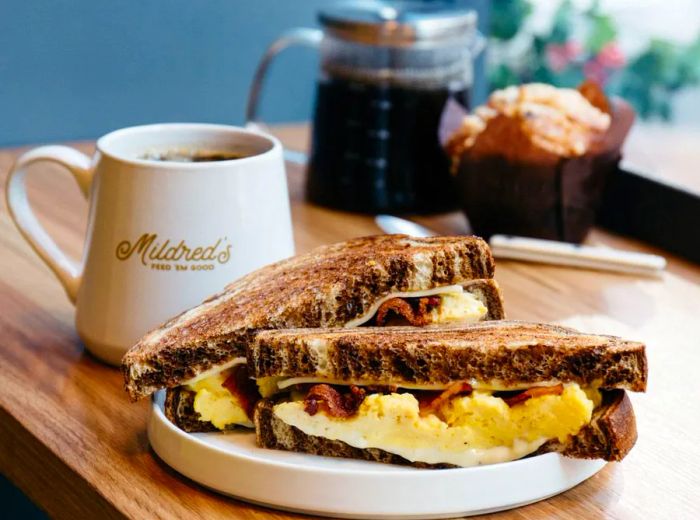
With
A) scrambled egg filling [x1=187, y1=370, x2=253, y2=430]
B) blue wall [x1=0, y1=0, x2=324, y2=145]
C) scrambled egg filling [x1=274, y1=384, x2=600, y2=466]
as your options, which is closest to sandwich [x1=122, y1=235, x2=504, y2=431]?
scrambled egg filling [x1=187, y1=370, x2=253, y2=430]

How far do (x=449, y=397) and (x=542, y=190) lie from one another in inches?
26.7

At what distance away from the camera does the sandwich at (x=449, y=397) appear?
73cm

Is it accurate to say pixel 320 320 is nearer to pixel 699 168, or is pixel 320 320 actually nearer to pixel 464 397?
pixel 464 397

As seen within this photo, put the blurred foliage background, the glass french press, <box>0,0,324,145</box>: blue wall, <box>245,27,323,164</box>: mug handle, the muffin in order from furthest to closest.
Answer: the blurred foliage background < <box>0,0,324,145</box>: blue wall < <box>245,27,323,164</box>: mug handle < the glass french press < the muffin

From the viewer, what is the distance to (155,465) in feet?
2.63

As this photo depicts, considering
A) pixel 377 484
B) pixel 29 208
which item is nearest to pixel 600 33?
pixel 29 208

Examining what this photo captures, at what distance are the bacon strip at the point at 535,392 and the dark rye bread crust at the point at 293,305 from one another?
0.14 m

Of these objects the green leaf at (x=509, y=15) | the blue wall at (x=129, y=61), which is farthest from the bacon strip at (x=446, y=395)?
the green leaf at (x=509, y=15)

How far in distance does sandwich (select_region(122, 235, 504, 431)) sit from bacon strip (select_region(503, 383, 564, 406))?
13 cm

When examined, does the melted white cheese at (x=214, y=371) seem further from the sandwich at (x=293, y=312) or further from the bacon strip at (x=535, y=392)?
the bacon strip at (x=535, y=392)

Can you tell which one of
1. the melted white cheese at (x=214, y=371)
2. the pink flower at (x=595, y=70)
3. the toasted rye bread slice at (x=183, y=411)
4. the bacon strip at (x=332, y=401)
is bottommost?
the pink flower at (x=595, y=70)

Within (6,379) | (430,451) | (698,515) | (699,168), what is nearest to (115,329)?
(6,379)

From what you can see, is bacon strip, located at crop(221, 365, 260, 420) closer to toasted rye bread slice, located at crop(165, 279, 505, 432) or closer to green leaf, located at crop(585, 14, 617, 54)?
toasted rye bread slice, located at crop(165, 279, 505, 432)

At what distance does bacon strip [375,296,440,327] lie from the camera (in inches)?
33.1
